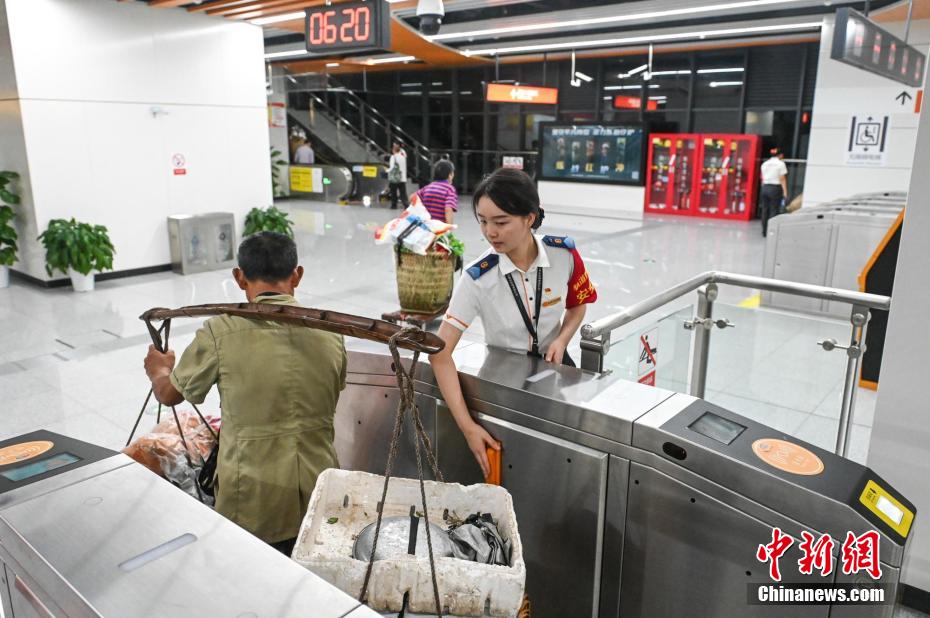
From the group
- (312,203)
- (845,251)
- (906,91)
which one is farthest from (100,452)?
(312,203)

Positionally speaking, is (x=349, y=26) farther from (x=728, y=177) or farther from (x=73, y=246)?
(x=728, y=177)

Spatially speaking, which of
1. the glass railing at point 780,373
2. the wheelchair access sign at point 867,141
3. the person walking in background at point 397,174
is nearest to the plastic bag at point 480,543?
the glass railing at point 780,373

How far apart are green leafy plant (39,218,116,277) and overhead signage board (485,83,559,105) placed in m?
8.83

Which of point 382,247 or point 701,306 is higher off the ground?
point 701,306

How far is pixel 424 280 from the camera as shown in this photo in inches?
119

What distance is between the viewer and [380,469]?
8.32 ft

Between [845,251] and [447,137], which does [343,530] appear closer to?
[845,251]

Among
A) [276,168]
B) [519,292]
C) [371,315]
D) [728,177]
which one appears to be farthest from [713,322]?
[276,168]

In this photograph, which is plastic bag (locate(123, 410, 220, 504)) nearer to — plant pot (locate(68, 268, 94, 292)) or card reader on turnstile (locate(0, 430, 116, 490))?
card reader on turnstile (locate(0, 430, 116, 490))

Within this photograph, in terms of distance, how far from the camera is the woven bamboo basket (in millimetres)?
3021

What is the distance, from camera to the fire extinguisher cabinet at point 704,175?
13.9 m

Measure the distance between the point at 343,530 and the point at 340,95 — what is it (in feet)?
58.9

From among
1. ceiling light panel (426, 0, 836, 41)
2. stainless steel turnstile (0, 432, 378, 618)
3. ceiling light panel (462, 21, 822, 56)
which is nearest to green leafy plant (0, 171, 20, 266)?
stainless steel turnstile (0, 432, 378, 618)

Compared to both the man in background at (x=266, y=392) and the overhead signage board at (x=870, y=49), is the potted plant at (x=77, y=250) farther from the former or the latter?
the overhead signage board at (x=870, y=49)
